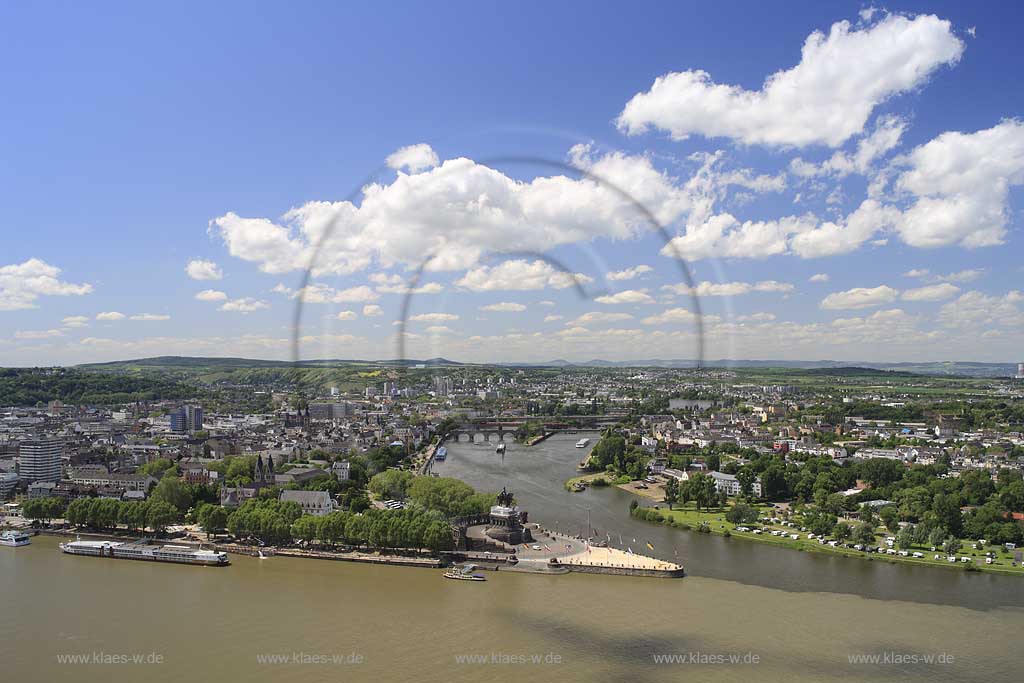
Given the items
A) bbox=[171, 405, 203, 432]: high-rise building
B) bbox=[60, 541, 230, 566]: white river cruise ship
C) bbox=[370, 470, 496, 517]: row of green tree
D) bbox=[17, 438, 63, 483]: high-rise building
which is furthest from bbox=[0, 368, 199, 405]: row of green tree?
bbox=[370, 470, 496, 517]: row of green tree

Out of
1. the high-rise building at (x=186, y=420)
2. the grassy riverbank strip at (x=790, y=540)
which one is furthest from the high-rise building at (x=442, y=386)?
the grassy riverbank strip at (x=790, y=540)

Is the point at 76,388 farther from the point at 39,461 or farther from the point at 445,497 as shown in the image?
the point at 445,497

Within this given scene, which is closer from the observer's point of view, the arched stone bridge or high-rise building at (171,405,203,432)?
high-rise building at (171,405,203,432)

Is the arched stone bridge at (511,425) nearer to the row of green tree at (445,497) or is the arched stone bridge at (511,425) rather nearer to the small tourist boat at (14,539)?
the row of green tree at (445,497)

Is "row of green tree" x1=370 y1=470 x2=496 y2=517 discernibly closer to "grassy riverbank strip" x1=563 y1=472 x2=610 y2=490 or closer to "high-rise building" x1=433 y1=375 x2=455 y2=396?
"grassy riverbank strip" x1=563 y1=472 x2=610 y2=490

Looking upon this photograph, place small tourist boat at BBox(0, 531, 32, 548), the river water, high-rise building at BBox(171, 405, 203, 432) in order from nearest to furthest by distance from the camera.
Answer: the river water → small tourist boat at BBox(0, 531, 32, 548) → high-rise building at BBox(171, 405, 203, 432)

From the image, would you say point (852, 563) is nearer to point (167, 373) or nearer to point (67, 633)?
point (67, 633)

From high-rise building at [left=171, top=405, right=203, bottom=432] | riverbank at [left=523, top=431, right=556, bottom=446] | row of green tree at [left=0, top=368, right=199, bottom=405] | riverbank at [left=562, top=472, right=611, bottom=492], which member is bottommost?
riverbank at [left=523, top=431, right=556, bottom=446]

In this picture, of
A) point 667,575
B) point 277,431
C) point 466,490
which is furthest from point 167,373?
point 667,575
